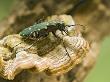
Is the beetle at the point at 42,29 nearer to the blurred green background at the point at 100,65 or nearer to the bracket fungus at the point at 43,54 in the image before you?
the bracket fungus at the point at 43,54

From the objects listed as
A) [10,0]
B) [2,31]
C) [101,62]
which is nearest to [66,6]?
[2,31]

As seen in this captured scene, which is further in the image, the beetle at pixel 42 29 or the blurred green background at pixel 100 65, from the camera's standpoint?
the blurred green background at pixel 100 65

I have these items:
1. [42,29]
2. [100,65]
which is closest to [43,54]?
[42,29]

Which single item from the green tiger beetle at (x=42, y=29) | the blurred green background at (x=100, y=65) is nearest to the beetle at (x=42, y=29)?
the green tiger beetle at (x=42, y=29)

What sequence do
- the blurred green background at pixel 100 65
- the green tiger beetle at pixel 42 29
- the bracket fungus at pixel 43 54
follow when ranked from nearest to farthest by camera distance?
the bracket fungus at pixel 43 54 < the green tiger beetle at pixel 42 29 < the blurred green background at pixel 100 65

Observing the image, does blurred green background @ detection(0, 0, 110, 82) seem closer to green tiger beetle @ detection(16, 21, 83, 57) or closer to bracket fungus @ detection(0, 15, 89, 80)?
green tiger beetle @ detection(16, 21, 83, 57)

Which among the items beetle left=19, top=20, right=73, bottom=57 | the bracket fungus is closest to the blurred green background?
beetle left=19, top=20, right=73, bottom=57
